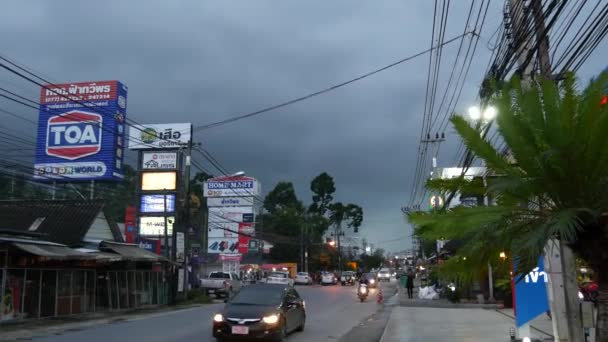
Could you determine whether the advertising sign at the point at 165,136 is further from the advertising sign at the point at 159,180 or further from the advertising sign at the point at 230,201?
the advertising sign at the point at 230,201

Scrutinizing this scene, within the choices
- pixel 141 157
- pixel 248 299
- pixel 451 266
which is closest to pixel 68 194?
pixel 141 157

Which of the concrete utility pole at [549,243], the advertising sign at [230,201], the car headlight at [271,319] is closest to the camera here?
the concrete utility pole at [549,243]

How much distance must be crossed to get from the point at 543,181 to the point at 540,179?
44mm

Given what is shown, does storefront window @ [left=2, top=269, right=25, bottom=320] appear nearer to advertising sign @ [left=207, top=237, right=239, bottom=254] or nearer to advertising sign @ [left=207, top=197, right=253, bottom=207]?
advertising sign @ [left=207, top=237, right=239, bottom=254]

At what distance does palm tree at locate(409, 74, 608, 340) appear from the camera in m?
6.98

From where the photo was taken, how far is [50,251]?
22.9 metres

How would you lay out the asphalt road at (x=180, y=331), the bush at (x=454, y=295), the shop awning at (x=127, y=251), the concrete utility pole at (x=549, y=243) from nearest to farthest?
1. the concrete utility pole at (x=549, y=243)
2. the asphalt road at (x=180, y=331)
3. the shop awning at (x=127, y=251)
4. the bush at (x=454, y=295)

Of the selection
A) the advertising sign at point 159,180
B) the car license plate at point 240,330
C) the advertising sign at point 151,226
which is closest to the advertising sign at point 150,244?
the advertising sign at point 151,226

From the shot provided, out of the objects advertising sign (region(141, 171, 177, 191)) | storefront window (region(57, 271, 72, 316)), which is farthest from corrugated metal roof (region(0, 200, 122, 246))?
advertising sign (region(141, 171, 177, 191))

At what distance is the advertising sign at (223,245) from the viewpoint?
69.2 m

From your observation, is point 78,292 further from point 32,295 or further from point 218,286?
point 218,286

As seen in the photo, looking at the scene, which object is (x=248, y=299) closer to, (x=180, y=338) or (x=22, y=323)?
(x=180, y=338)

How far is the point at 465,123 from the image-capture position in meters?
7.98

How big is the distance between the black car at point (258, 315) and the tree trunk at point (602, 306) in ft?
28.9
